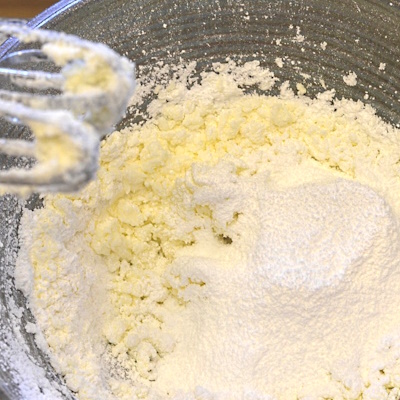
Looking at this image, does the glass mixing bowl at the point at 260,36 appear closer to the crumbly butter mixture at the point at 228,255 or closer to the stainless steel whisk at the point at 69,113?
the crumbly butter mixture at the point at 228,255

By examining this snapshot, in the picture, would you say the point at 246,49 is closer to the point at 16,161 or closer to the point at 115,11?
the point at 115,11

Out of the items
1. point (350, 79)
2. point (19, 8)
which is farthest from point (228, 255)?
point (19, 8)

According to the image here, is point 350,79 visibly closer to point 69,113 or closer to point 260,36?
point 260,36

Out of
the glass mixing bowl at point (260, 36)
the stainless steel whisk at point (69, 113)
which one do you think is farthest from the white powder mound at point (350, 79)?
the stainless steel whisk at point (69, 113)

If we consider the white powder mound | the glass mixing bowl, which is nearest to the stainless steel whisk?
the glass mixing bowl

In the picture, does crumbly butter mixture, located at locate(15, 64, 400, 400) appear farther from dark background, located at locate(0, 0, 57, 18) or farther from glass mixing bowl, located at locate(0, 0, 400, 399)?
dark background, located at locate(0, 0, 57, 18)

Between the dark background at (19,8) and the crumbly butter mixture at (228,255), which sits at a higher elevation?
the dark background at (19,8)
